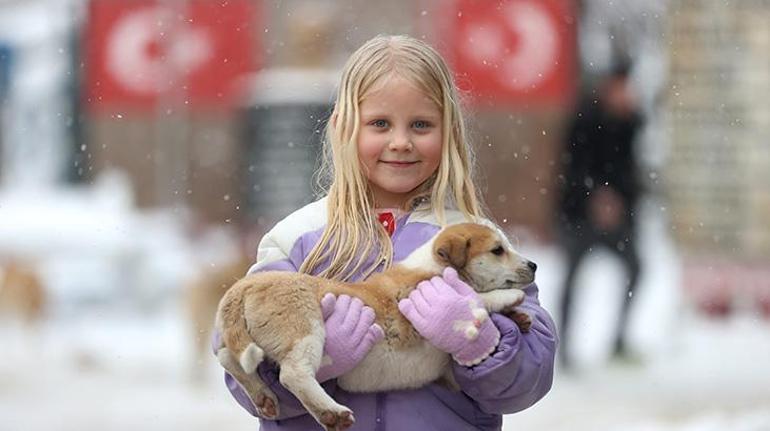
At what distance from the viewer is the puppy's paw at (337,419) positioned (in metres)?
2.32

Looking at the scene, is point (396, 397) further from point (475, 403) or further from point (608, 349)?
point (608, 349)

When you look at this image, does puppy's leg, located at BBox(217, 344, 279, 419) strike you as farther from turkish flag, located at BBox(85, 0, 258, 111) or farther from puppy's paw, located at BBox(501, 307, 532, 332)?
turkish flag, located at BBox(85, 0, 258, 111)

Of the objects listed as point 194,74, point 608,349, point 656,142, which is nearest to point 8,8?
point 194,74

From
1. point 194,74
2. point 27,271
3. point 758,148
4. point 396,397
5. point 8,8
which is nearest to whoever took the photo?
point 396,397

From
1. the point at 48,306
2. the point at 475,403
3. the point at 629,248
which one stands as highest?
the point at 475,403

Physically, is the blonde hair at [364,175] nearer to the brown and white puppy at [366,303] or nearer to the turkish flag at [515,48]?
the brown and white puppy at [366,303]

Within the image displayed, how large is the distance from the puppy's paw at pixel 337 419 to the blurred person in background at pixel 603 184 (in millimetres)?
6310

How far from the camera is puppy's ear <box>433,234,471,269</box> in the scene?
8.20 feet

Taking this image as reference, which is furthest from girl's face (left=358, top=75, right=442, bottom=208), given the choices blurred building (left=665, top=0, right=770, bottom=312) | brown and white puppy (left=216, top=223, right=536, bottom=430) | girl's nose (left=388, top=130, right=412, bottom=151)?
blurred building (left=665, top=0, right=770, bottom=312)

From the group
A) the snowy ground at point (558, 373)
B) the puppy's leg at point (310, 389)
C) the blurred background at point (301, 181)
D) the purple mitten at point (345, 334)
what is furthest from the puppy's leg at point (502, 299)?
the blurred background at point (301, 181)

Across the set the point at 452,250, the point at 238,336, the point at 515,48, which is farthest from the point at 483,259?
the point at 515,48

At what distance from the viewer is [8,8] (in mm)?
14938

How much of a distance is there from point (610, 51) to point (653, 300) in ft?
6.91

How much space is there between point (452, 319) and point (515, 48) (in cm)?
607
